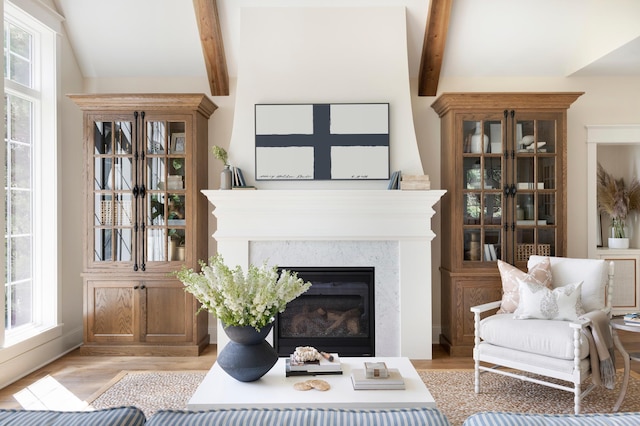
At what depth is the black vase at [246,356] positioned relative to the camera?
2.57 metres

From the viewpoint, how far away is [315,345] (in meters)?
4.38

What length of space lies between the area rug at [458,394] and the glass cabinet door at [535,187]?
1.24 meters

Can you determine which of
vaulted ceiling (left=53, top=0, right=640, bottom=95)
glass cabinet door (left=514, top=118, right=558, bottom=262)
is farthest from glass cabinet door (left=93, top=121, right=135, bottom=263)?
glass cabinet door (left=514, top=118, right=558, bottom=262)

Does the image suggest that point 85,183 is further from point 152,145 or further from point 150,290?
point 150,290

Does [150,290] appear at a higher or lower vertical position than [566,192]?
lower

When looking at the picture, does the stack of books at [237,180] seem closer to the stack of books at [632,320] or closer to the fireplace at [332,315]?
the fireplace at [332,315]

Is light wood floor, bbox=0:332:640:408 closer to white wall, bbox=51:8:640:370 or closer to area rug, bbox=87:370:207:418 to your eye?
area rug, bbox=87:370:207:418

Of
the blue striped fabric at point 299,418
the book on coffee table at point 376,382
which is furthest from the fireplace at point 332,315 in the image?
the blue striped fabric at point 299,418

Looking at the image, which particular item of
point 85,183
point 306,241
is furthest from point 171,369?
point 85,183

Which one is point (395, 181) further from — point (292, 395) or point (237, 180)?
point (292, 395)

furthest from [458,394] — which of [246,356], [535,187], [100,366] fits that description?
[100,366]

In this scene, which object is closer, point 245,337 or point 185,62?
point 245,337

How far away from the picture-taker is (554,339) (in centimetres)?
318

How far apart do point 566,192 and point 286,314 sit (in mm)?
2732
